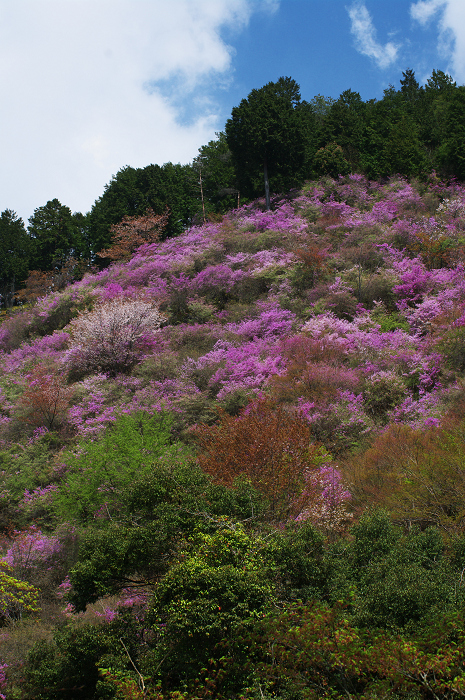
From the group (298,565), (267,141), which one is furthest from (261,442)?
(267,141)

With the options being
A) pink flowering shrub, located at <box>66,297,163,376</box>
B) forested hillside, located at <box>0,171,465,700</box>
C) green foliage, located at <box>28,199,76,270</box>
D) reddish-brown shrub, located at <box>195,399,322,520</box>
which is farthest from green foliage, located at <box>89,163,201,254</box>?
reddish-brown shrub, located at <box>195,399,322,520</box>

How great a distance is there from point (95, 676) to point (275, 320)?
57.1 feet

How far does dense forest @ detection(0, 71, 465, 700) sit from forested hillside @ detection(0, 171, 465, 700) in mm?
63

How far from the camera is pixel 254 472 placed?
39.3ft

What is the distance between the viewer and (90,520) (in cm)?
1387

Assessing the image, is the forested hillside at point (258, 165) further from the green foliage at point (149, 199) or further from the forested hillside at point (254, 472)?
the forested hillside at point (254, 472)

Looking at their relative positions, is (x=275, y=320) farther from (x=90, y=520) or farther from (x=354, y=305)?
(x=90, y=520)

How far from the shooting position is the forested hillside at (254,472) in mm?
7285

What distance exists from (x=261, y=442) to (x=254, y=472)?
33.9 inches

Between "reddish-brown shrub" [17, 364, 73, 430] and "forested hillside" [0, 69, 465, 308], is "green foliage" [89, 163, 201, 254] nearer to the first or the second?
"forested hillside" [0, 69, 465, 308]

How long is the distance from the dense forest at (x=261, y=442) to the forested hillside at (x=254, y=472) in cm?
6

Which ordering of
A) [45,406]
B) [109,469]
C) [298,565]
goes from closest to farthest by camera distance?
[298,565], [109,469], [45,406]

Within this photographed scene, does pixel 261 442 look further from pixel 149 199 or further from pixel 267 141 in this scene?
pixel 149 199

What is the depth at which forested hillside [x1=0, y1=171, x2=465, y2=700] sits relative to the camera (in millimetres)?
7285
